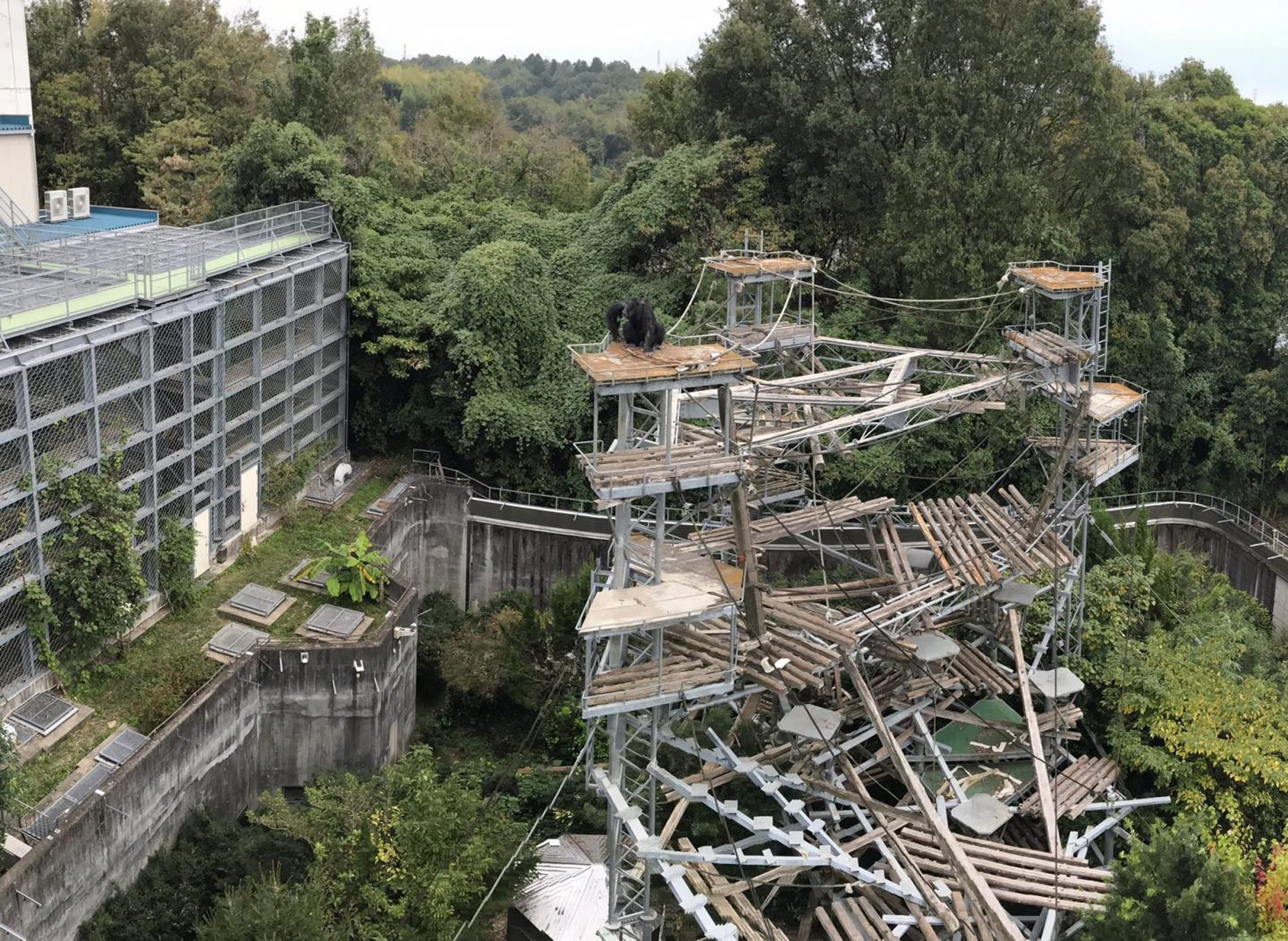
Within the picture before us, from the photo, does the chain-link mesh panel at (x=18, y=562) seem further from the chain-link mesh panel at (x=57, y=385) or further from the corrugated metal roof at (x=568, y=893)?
the corrugated metal roof at (x=568, y=893)

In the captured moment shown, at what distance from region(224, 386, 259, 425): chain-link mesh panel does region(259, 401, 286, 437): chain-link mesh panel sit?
543 millimetres

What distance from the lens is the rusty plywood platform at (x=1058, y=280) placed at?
24.7 m

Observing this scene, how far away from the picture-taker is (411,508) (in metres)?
30.9

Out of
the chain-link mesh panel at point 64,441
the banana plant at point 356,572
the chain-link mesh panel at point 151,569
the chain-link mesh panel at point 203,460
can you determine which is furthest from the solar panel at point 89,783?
the chain-link mesh panel at point 203,460

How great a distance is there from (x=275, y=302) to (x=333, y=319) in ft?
11.3

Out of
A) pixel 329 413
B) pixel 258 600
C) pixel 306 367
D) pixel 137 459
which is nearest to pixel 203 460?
pixel 137 459

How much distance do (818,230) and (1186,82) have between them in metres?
15.4

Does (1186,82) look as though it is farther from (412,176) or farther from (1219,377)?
(412,176)

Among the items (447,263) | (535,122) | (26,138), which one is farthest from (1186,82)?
(535,122)

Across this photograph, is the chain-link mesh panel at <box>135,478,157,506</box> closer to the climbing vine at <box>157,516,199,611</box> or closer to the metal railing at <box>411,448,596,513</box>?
the climbing vine at <box>157,516,199,611</box>

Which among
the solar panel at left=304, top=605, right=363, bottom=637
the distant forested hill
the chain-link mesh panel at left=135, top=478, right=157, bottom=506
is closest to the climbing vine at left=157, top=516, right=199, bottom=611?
the chain-link mesh panel at left=135, top=478, right=157, bottom=506

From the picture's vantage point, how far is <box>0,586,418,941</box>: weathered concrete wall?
61.0 ft

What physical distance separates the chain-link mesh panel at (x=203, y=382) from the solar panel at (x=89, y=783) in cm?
818

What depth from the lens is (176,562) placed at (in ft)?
83.3
